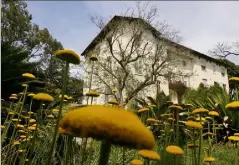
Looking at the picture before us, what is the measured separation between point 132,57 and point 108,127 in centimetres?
1799

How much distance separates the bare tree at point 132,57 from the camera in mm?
17375

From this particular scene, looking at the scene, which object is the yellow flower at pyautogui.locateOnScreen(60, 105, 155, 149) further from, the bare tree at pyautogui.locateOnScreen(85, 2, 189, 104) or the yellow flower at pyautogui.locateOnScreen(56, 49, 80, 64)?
the bare tree at pyautogui.locateOnScreen(85, 2, 189, 104)

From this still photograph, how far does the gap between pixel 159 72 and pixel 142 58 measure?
1.40 meters

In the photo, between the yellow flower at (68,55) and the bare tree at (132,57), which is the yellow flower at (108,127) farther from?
the bare tree at (132,57)

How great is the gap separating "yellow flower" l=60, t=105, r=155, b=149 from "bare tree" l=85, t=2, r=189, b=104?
16.1 m

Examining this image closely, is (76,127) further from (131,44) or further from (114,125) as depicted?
(131,44)

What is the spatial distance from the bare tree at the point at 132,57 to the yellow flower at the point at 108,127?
16116mm

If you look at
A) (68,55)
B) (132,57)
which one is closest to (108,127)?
(68,55)

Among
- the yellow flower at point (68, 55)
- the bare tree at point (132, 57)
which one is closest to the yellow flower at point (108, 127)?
the yellow flower at point (68, 55)

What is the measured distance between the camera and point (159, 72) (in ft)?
58.5

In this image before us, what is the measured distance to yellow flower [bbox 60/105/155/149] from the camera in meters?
0.68

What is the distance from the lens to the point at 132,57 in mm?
18578

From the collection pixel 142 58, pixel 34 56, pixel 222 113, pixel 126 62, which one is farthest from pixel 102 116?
pixel 34 56

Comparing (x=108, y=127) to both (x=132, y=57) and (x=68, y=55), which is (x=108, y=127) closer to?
(x=68, y=55)
